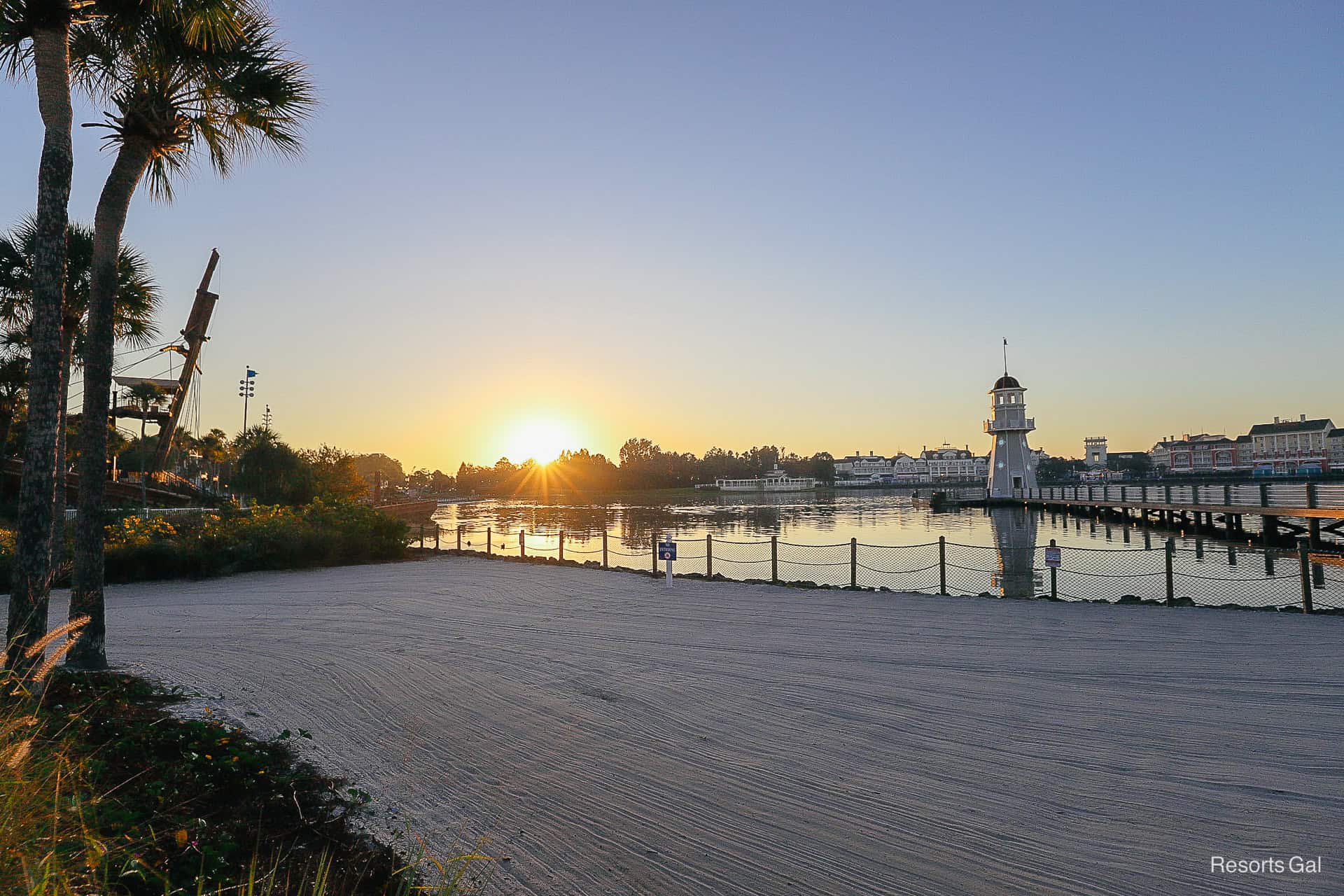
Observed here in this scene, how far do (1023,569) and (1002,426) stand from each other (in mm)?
43624

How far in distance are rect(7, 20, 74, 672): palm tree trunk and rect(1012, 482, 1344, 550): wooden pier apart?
103 feet

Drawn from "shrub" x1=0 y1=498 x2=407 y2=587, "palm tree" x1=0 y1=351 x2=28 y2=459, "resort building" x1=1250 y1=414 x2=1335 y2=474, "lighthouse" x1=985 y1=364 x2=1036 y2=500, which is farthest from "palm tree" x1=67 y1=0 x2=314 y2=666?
"resort building" x1=1250 y1=414 x2=1335 y2=474

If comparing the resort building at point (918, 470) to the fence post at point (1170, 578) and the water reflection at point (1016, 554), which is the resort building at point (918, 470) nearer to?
the water reflection at point (1016, 554)

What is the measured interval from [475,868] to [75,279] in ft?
62.9

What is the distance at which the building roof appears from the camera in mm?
108438

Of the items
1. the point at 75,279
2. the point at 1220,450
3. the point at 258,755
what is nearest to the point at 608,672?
the point at 258,755

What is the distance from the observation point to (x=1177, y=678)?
25.4 ft

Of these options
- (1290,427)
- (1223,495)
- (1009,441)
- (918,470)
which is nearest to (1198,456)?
(1290,427)

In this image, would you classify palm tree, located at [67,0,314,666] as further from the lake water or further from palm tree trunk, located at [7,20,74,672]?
the lake water

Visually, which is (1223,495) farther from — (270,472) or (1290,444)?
(1290,444)

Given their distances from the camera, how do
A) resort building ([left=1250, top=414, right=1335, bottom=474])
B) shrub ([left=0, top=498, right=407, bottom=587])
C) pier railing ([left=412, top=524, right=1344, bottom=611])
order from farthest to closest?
resort building ([left=1250, top=414, right=1335, bottom=474])
shrub ([left=0, top=498, right=407, bottom=587])
pier railing ([left=412, top=524, right=1344, bottom=611])

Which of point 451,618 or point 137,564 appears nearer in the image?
point 451,618

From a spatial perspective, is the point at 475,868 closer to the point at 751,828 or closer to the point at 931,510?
the point at 751,828

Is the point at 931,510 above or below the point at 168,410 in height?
below
